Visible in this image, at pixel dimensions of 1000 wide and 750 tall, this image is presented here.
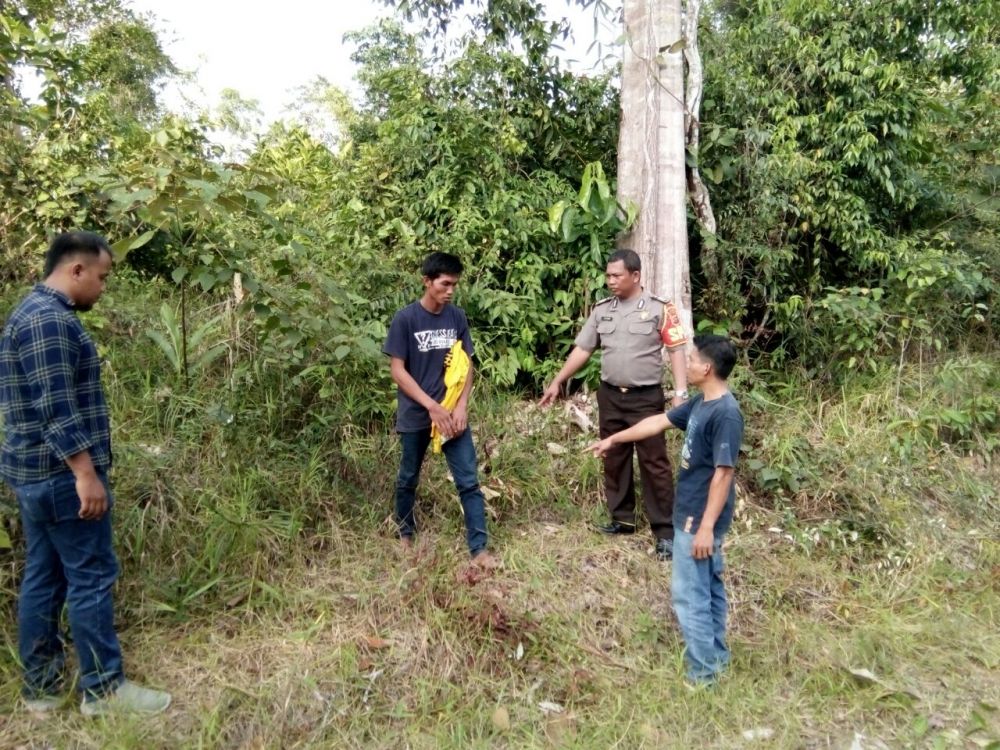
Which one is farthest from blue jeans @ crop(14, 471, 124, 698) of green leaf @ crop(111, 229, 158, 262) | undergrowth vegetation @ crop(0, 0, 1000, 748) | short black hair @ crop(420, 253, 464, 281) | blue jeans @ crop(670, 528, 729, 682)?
blue jeans @ crop(670, 528, 729, 682)

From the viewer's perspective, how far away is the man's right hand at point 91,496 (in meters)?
2.53

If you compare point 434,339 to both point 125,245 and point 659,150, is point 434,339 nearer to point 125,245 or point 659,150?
point 125,245

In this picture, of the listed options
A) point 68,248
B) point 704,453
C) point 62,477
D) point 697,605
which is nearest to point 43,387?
point 62,477

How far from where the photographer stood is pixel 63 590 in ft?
9.16

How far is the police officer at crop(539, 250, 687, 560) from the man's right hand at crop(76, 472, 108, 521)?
231 centimetres

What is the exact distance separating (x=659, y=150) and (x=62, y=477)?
441 centimetres

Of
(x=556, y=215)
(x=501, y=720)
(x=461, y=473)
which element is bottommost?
(x=501, y=720)

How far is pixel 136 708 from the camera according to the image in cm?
268

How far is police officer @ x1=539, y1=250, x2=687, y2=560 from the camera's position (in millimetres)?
3982

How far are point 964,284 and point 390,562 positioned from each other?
191 inches


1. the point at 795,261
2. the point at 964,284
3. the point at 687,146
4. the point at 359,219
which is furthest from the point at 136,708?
the point at 964,284

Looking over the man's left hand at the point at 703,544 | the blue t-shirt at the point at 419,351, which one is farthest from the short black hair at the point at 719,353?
the blue t-shirt at the point at 419,351

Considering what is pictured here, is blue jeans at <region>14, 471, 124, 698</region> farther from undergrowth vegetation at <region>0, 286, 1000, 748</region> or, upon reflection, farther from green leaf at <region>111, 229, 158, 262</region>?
green leaf at <region>111, 229, 158, 262</region>

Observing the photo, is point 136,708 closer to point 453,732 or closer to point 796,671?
point 453,732
